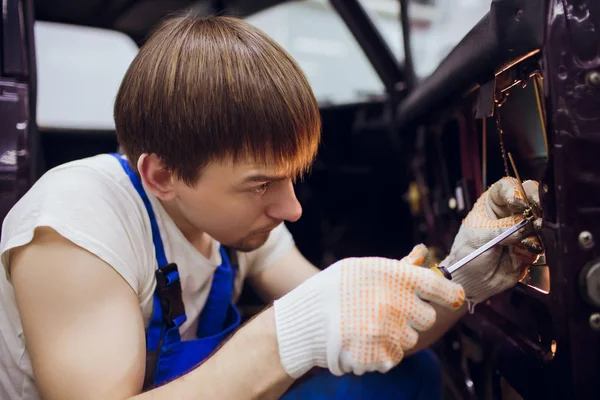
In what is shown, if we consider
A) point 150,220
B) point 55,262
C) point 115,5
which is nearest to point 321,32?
point 115,5

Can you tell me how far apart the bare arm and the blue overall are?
93 millimetres

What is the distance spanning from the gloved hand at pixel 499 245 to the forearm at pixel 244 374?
1.06 feet

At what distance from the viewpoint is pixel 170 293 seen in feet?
3.02

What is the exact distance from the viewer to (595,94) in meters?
0.60

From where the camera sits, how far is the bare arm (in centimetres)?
74

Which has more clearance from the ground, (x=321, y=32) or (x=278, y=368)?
(x=321, y=32)

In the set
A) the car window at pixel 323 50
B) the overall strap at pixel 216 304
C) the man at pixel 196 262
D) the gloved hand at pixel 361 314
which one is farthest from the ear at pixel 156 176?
the car window at pixel 323 50

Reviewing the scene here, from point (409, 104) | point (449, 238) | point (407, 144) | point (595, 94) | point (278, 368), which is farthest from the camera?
point (407, 144)

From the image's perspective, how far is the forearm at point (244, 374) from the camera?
74cm

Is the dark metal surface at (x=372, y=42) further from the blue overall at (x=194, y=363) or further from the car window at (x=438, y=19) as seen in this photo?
the blue overall at (x=194, y=363)

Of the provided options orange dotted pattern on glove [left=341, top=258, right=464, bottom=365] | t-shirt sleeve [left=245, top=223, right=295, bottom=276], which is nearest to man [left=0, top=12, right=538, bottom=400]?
orange dotted pattern on glove [left=341, top=258, right=464, bottom=365]

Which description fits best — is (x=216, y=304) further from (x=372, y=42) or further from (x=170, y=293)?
(x=372, y=42)

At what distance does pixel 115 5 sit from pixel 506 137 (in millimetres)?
1482

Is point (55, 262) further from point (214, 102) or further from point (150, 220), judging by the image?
point (214, 102)
